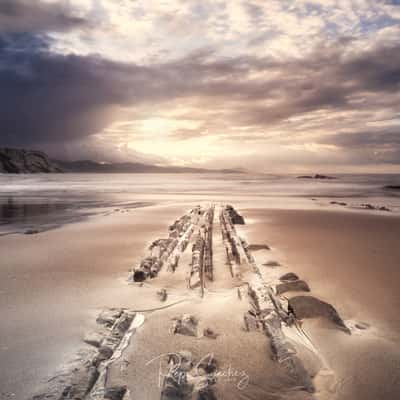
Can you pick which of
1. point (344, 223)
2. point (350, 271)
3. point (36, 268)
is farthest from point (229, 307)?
point (344, 223)

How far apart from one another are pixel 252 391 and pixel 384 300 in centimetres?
268

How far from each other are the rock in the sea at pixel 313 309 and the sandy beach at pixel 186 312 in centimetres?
12

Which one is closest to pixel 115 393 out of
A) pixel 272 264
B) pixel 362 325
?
pixel 362 325

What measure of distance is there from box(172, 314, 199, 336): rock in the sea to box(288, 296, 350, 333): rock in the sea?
1177 mm

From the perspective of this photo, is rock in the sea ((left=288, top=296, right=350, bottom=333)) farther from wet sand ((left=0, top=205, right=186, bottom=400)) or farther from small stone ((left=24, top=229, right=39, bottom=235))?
small stone ((left=24, top=229, right=39, bottom=235))

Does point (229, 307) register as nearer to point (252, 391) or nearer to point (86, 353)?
point (252, 391)

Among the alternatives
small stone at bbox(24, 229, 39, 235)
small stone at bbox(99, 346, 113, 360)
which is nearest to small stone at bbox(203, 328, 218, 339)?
small stone at bbox(99, 346, 113, 360)

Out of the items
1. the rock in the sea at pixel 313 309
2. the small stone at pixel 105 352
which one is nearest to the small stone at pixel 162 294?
the small stone at pixel 105 352

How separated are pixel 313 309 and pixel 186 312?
137cm

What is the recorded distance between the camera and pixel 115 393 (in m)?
2.02

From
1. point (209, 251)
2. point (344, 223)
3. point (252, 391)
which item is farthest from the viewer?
point (344, 223)

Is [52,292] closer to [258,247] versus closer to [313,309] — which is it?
[313,309]

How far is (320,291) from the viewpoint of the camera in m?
4.41

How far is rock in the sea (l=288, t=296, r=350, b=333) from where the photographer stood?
10.9 ft
